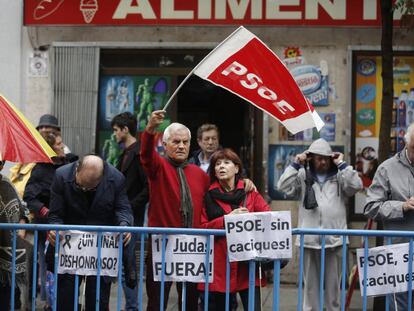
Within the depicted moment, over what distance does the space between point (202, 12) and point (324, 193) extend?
3.74m

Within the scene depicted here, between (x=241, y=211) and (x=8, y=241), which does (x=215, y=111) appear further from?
(x=8, y=241)

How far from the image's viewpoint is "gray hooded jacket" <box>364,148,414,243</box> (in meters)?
7.26

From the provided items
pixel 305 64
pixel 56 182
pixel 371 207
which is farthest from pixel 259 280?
pixel 305 64

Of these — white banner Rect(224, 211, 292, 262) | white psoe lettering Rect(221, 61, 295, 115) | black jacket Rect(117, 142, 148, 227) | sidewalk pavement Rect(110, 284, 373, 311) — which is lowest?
sidewalk pavement Rect(110, 284, 373, 311)

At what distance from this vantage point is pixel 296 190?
861 centimetres

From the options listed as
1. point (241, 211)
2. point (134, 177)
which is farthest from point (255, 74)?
point (134, 177)

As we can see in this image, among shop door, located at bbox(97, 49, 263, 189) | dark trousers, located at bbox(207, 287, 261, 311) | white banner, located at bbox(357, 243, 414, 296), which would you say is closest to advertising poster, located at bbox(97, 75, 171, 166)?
shop door, located at bbox(97, 49, 263, 189)

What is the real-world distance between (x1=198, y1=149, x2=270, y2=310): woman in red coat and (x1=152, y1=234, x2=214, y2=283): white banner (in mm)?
145

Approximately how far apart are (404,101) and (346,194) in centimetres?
317

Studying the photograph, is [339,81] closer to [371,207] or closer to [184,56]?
[184,56]

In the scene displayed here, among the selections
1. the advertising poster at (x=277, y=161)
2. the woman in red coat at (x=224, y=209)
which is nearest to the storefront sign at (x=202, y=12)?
the advertising poster at (x=277, y=161)

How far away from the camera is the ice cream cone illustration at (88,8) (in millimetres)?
11461

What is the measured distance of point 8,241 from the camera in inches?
273

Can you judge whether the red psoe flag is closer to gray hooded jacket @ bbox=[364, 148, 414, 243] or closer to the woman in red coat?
the woman in red coat
